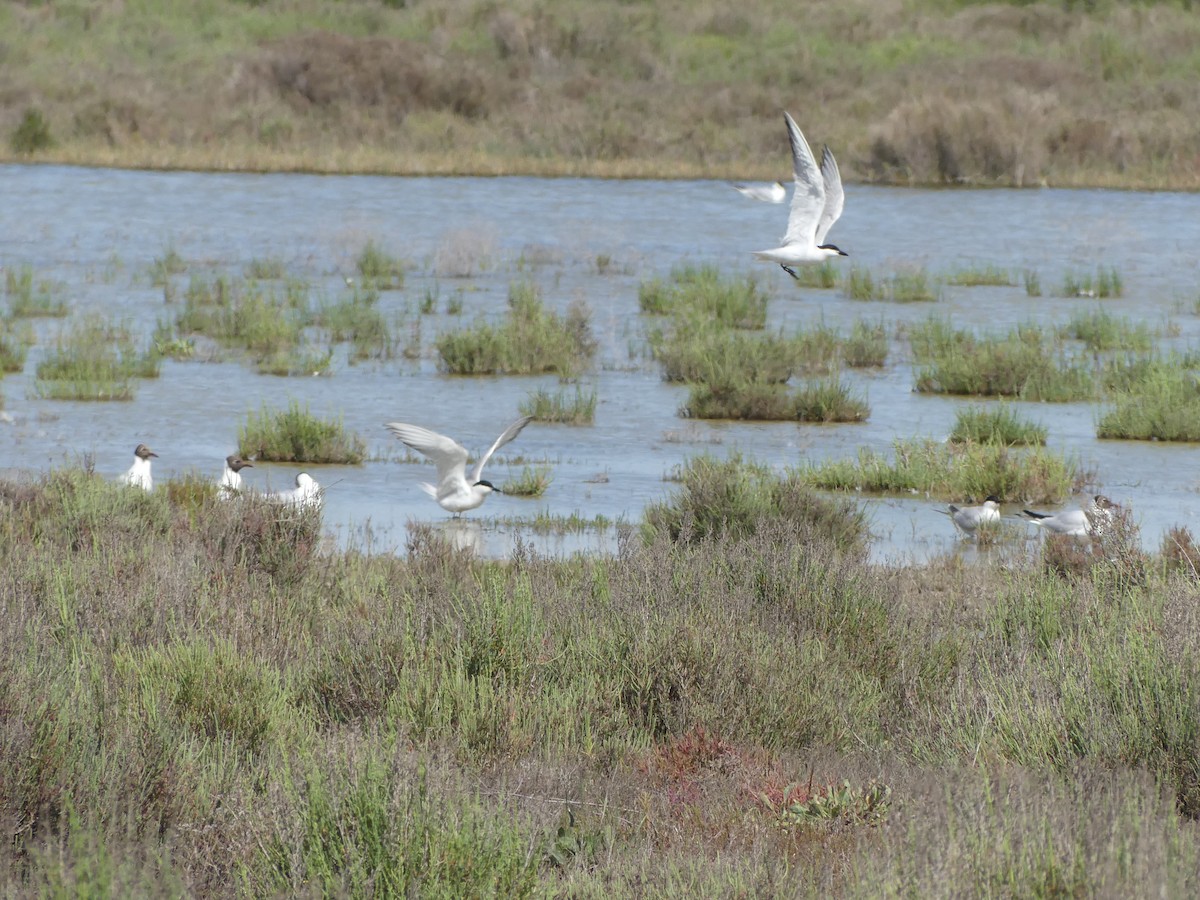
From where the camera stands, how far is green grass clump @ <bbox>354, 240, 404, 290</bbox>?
Result: 73.6 feet

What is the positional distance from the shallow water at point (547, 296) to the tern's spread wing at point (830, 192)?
176 centimetres

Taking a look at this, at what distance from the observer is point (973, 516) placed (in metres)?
10.6

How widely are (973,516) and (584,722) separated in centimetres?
553

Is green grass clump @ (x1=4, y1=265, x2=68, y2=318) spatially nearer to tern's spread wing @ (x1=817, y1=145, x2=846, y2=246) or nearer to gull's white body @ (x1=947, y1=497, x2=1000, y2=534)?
tern's spread wing @ (x1=817, y1=145, x2=846, y2=246)

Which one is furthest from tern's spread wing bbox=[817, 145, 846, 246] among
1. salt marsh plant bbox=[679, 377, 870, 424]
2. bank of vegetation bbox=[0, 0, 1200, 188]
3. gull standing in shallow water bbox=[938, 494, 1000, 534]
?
bank of vegetation bbox=[0, 0, 1200, 188]

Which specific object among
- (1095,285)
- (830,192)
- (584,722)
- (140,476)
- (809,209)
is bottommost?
(1095,285)

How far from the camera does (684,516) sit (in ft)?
30.6

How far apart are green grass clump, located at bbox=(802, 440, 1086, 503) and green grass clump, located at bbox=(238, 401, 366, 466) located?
337cm

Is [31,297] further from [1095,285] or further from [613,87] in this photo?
[613,87]

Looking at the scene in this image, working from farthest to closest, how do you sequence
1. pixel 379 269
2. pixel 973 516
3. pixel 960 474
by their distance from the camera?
pixel 379 269
pixel 960 474
pixel 973 516

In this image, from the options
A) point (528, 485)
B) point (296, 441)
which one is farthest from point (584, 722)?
point (296, 441)

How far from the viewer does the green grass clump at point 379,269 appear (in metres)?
22.4

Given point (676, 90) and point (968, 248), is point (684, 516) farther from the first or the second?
point (676, 90)

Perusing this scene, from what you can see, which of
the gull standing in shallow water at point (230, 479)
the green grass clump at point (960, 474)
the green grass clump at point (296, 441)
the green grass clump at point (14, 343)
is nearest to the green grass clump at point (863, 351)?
the green grass clump at point (960, 474)
